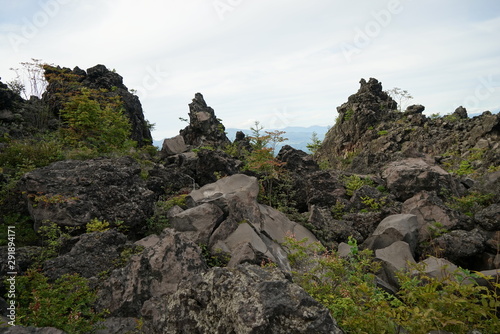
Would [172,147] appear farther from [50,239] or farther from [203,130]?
[50,239]

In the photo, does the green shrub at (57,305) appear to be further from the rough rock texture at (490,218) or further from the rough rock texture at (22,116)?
the rough rock texture at (22,116)

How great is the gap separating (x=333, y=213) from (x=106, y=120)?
12.5 metres

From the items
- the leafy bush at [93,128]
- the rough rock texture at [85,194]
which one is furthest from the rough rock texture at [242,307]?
the leafy bush at [93,128]

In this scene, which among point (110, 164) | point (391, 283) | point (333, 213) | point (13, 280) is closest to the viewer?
point (13, 280)

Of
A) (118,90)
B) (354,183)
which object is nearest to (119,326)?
(354,183)

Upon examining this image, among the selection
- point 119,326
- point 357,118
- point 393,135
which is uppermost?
point 357,118

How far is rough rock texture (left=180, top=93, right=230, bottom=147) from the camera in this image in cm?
2475

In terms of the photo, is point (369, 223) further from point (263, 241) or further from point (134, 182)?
point (134, 182)

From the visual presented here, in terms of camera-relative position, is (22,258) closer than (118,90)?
Yes

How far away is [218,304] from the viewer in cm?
A: 377

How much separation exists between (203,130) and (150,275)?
18826 mm

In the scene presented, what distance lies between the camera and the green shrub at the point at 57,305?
513 centimetres

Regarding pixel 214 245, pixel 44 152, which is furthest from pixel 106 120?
pixel 214 245

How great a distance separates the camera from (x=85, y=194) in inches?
402
